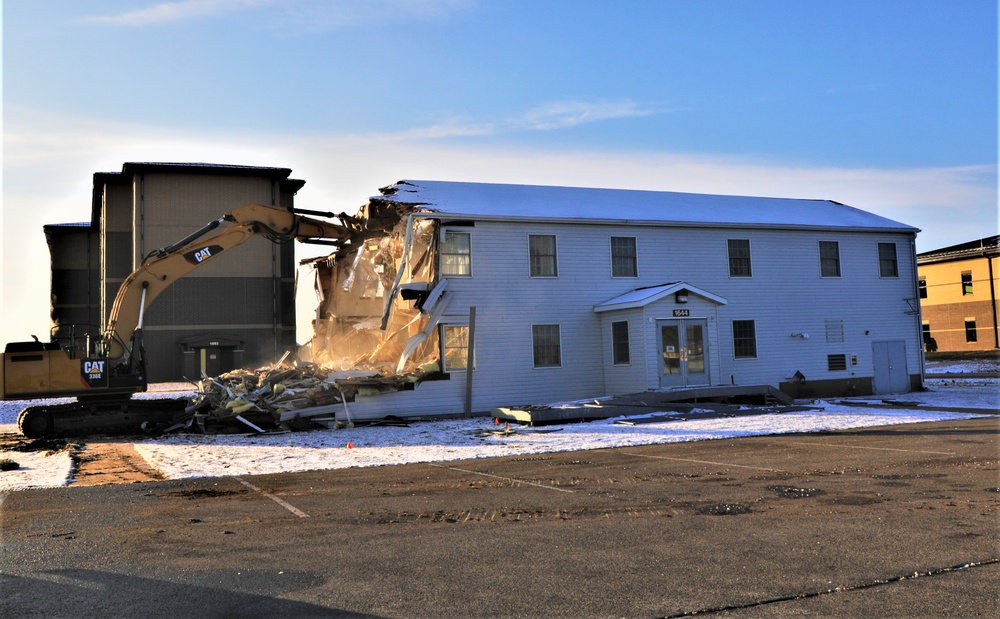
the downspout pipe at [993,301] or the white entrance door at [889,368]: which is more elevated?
the downspout pipe at [993,301]

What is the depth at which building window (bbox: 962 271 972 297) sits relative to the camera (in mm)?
60094

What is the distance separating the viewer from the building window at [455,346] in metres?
24.5

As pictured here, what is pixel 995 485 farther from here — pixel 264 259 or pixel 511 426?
pixel 264 259

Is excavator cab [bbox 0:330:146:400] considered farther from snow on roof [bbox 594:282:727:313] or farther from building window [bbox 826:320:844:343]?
building window [bbox 826:320:844:343]

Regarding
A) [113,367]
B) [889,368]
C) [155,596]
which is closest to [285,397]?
[113,367]

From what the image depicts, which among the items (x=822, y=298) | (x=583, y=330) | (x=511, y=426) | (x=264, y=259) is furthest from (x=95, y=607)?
(x=264, y=259)

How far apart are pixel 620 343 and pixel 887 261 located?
12.2 meters

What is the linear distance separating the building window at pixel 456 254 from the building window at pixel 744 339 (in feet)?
31.7

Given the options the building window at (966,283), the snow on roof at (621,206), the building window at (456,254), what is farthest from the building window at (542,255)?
the building window at (966,283)

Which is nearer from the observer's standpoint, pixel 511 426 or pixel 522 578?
pixel 522 578

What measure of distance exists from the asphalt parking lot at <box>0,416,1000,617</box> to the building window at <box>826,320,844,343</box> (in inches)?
663

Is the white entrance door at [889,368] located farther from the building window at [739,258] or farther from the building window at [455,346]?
the building window at [455,346]

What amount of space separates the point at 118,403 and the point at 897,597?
19331mm

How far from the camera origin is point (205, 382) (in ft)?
74.7
